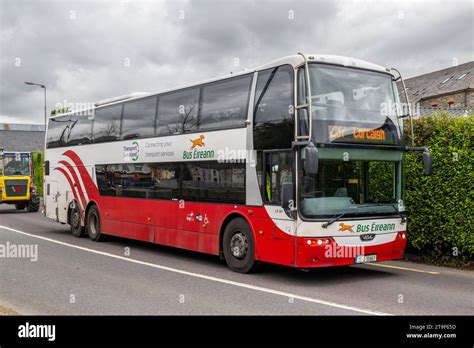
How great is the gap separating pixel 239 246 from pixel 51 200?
34.2 feet

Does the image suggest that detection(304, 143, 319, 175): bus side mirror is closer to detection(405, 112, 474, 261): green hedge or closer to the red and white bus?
the red and white bus

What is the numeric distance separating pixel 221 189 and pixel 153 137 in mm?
2987

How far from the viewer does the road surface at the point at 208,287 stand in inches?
306

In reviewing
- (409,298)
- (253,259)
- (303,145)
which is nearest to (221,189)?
(253,259)

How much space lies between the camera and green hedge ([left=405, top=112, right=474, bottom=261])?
450 inches

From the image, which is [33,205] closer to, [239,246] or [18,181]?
[18,181]

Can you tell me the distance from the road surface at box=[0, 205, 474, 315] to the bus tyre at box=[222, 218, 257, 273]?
0.21 meters

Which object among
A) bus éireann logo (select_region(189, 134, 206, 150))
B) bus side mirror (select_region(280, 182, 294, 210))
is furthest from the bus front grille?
bus side mirror (select_region(280, 182, 294, 210))

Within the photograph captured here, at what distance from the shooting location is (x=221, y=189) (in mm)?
11070

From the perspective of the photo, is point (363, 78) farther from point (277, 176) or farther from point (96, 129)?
point (96, 129)

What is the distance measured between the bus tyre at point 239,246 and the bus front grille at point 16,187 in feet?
68.4

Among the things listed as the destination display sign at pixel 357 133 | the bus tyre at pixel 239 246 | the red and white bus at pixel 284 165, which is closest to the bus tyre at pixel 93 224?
the red and white bus at pixel 284 165

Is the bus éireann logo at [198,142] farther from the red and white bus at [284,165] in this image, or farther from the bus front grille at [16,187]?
the bus front grille at [16,187]

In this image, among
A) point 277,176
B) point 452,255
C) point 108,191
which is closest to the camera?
point 277,176
